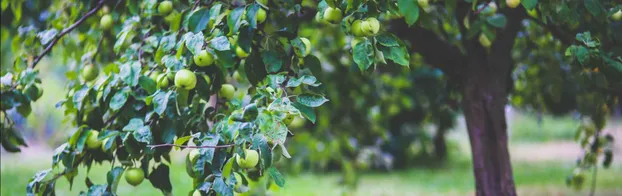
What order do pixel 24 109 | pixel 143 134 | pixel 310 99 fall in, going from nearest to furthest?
1. pixel 310 99
2. pixel 143 134
3. pixel 24 109

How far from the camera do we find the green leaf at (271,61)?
1880 millimetres

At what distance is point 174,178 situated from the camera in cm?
725

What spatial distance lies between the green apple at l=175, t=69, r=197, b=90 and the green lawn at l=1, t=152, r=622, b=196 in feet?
9.49

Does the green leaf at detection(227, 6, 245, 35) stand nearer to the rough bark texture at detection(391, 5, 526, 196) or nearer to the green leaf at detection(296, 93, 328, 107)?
the green leaf at detection(296, 93, 328, 107)

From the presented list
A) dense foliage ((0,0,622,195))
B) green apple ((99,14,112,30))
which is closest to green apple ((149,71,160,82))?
dense foliage ((0,0,622,195))

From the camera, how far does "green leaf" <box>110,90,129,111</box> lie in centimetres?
192

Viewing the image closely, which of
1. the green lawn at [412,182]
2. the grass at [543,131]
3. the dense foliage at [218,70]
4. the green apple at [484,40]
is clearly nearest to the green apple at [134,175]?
the dense foliage at [218,70]

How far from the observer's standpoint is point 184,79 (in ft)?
5.83

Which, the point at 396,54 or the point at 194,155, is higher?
the point at 396,54

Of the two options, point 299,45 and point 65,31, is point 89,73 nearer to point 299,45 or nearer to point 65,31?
point 65,31

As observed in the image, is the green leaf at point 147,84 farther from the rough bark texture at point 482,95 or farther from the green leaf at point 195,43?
the rough bark texture at point 482,95

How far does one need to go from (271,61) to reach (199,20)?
0.81 feet

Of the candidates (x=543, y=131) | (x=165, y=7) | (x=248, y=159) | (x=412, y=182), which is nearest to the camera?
(x=248, y=159)

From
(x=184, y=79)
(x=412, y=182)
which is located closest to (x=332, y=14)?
(x=184, y=79)
